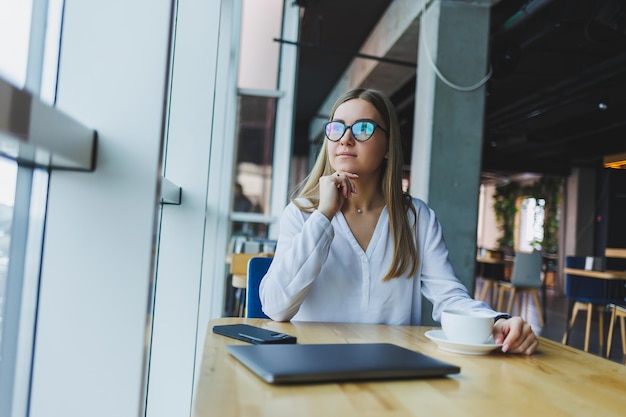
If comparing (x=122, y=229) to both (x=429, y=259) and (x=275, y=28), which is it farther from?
(x=275, y=28)

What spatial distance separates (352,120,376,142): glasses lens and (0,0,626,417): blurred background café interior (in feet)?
1.74

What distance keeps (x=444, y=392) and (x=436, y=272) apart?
0.94 m

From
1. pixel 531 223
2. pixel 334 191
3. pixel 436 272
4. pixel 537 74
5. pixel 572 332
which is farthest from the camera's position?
pixel 531 223

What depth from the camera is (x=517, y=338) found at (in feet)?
3.63

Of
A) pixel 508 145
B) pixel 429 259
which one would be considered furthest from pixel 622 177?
pixel 429 259

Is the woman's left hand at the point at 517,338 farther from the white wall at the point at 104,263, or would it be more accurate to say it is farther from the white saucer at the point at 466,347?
the white wall at the point at 104,263

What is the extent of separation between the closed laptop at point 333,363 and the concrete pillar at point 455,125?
3400 mm

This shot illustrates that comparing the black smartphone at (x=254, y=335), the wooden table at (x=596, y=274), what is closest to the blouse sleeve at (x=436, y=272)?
the black smartphone at (x=254, y=335)

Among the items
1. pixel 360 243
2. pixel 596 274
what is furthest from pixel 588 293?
pixel 360 243

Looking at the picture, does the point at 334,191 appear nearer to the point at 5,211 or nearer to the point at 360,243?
the point at 360,243

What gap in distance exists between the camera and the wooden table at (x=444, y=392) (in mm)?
665

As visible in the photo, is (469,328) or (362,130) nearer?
(469,328)

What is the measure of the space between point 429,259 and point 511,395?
0.93 metres

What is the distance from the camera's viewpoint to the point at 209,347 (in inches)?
38.4
